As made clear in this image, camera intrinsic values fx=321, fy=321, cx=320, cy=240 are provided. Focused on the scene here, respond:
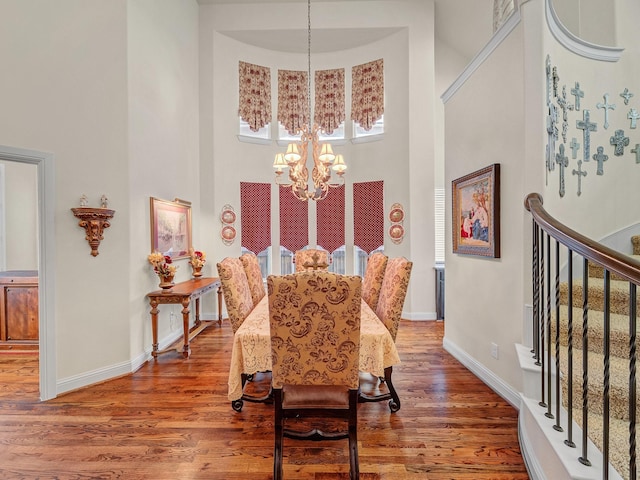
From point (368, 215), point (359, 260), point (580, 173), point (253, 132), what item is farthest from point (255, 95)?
point (580, 173)

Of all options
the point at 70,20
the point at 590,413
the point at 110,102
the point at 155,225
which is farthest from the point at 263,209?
the point at 590,413

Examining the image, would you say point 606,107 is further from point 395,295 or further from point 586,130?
point 395,295

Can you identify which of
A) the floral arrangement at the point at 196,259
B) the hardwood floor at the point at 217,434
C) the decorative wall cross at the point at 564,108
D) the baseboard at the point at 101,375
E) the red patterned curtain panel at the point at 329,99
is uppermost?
the red patterned curtain panel at the point at 329,99

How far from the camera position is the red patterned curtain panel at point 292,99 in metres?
5.89

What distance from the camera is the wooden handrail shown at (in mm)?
1122

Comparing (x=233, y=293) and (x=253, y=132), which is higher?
Result: (x=253, y=132)

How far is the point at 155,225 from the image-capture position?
3.78 meters

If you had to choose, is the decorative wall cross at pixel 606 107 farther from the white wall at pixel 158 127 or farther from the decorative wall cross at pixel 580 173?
the white wall at pixel 158 127

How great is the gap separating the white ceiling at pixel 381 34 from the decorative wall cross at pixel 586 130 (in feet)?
10.9

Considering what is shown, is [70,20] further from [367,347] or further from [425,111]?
[425,111]

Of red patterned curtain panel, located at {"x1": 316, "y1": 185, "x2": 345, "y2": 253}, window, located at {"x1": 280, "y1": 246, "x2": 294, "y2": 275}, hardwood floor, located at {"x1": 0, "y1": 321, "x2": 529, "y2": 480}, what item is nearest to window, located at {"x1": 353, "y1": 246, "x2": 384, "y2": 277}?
red patterned curtain panel, located at {"x1": 316, "y1": 185, "x2": 345, "y2": 253}

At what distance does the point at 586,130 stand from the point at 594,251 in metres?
1.97

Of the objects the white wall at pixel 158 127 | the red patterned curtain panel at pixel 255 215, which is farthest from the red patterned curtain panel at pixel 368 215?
the white wall at pixel 158 127

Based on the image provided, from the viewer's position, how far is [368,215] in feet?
18.9
